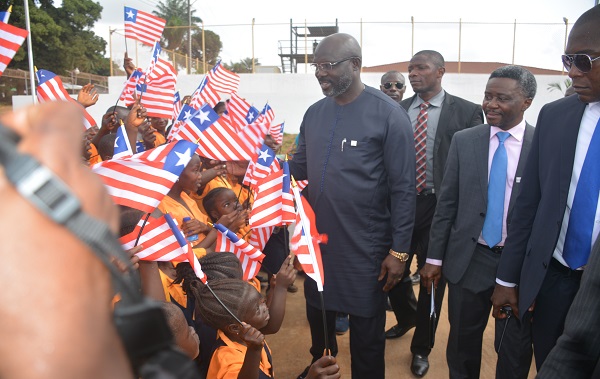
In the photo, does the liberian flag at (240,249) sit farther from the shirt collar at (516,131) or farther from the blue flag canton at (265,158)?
the shirt collar at (516,131)

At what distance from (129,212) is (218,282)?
0.89m

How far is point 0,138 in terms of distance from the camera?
1.80ft

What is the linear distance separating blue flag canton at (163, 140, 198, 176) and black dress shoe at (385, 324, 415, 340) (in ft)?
8.91

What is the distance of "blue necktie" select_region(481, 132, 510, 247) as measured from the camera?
2.96m

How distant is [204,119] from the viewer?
13.7ft

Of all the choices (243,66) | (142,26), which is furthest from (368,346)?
(243,66)

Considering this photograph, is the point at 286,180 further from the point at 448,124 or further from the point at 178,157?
the point at 448,124

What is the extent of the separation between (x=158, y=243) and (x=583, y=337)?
1967 mm

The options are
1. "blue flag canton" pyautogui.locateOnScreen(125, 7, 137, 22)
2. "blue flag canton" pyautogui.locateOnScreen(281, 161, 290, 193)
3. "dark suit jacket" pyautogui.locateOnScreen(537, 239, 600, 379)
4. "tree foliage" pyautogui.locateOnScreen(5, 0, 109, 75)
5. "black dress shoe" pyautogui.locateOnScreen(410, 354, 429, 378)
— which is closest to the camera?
"dark suit jacket" pyautogui.locateOnScreen(537, 239, 600, 379)

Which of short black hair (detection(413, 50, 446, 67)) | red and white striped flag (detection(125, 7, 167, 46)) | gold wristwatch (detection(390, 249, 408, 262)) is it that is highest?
red and white striped flag (detection(125, 7, 167, 46))

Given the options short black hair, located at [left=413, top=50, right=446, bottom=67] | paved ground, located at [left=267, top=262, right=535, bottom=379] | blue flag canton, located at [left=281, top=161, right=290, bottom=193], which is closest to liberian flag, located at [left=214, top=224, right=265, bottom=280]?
blue flag canton, located at [left=281, top=161, right=290, bottom=193]

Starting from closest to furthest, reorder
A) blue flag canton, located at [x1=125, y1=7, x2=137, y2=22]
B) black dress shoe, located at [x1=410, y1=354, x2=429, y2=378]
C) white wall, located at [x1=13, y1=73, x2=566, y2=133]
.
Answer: black dress shoe, located at [x1=410, y1=354, x2=429, y2=378] → blue flag canton, located at [x1=125, y1=7, x2=137, y2=22] → white wall, located at [x1=13, y1=73, x2=566, y2=133]

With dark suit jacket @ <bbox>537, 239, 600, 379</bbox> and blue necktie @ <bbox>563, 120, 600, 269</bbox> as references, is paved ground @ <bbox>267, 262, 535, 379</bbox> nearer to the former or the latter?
blue necktie @ <bbox>563, 120, 600, 269</bbox>

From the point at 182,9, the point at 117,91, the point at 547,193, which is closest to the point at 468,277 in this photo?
the point at 547,193
